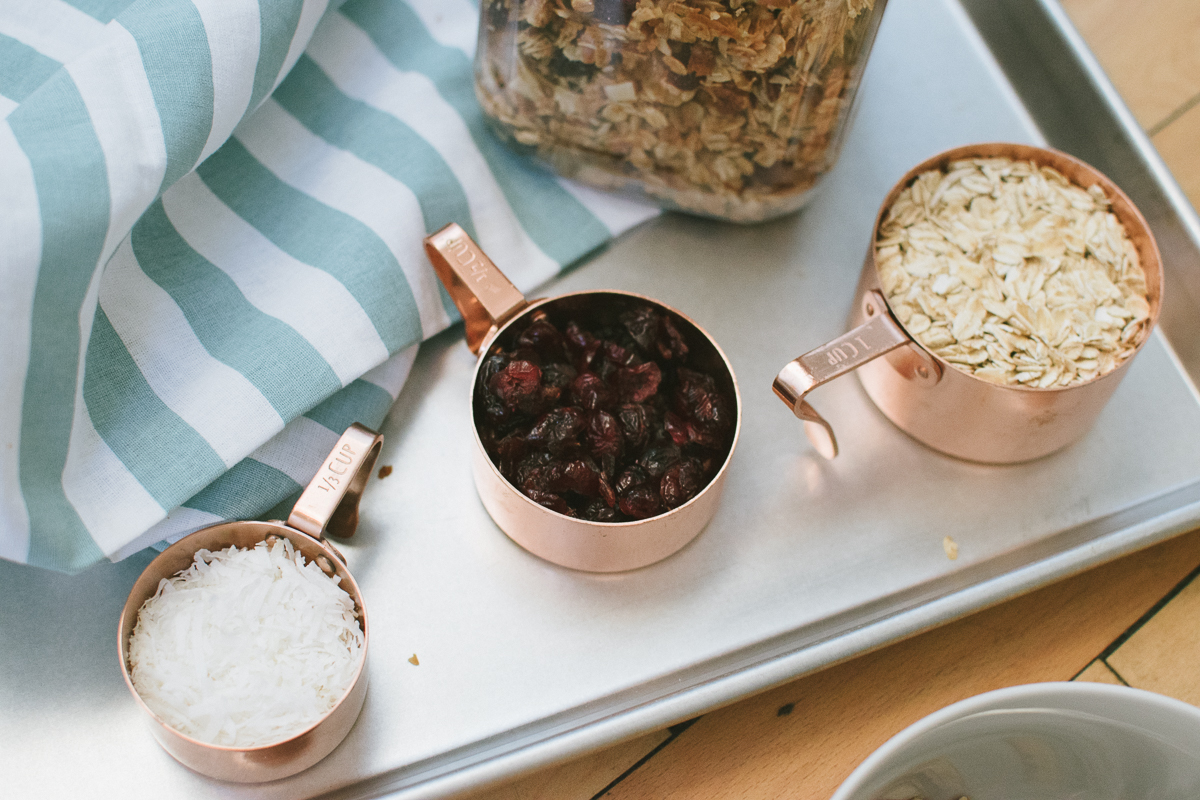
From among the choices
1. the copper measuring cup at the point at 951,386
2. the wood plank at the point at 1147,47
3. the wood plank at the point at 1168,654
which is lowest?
the wood plank at the point at 1168,654

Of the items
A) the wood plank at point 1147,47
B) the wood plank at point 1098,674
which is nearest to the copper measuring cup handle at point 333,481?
the wood plank at point 1098,674

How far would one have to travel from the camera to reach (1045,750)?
51 cm

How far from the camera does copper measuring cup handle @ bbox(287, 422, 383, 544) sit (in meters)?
0.53

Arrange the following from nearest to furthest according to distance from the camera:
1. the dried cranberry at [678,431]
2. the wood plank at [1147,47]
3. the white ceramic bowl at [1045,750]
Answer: the white ceramic bowl at [1045,750], the dried cranberry at [678,431], the wood plank at [1147,47]

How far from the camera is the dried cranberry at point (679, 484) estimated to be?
55 cm

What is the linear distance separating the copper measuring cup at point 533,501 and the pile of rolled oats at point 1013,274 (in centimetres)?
14

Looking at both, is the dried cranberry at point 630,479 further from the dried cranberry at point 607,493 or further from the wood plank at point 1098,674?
the wood plank at point 1098,674

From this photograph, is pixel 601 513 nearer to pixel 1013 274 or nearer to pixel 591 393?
pixel 591 393

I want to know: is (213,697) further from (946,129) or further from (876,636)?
(946,129)

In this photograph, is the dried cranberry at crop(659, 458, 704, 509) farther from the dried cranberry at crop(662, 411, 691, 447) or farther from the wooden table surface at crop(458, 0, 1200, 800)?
the wooden table surface at crop(458, 0, 1200, 800)

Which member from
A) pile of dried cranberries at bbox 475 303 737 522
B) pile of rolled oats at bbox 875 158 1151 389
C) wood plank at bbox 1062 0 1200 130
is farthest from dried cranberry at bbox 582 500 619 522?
wood plank at bbox 1062 0 1200 130

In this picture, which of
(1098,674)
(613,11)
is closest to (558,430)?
(613,11)

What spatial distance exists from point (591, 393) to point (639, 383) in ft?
0.10

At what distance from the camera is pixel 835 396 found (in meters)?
0.67
